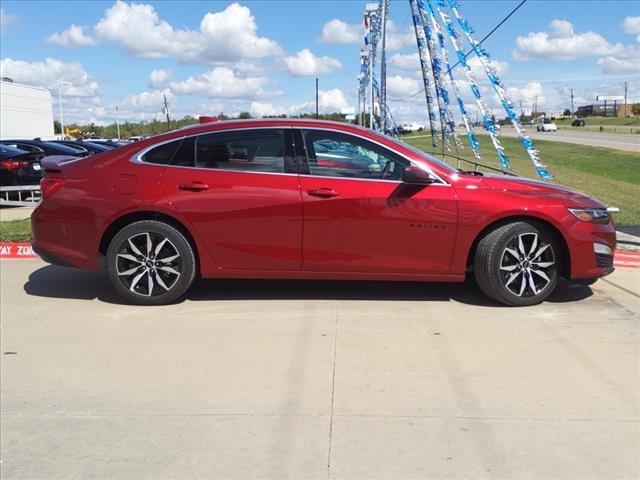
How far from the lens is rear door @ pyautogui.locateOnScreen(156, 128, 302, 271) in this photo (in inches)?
203

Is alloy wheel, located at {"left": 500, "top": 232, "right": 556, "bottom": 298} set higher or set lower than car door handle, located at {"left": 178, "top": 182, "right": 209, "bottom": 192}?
lower

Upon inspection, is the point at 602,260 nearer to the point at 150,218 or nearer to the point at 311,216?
the point at 311,216

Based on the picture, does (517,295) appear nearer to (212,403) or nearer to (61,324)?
(212,403)

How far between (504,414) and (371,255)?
205 cm

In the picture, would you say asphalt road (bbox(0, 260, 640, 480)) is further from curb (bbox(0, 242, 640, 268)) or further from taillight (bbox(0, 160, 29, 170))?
taillight (bbox(0, 160, 29, 170))

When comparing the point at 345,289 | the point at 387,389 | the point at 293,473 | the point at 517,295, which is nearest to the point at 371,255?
the point at 345,289

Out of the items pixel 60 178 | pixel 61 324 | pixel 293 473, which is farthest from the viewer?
pixel 60 178

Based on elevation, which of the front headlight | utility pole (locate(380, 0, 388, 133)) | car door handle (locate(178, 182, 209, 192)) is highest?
utility pole (locate(380, 0, 388, 133))

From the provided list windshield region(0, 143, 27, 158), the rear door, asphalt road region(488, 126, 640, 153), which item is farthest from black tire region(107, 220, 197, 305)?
asphalt road region(488, 126, 640, 153)

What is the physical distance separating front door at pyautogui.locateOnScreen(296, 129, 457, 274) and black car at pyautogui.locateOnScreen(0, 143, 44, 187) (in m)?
10.9

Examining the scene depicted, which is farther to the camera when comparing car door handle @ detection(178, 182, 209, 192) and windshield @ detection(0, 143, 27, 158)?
windshield @ detection(0, 143, 27, 158)

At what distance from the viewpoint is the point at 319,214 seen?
512 cm

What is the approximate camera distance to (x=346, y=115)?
8169 centimetres

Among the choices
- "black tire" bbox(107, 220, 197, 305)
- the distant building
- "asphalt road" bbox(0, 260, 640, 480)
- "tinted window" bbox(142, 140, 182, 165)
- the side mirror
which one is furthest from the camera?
the distant building
